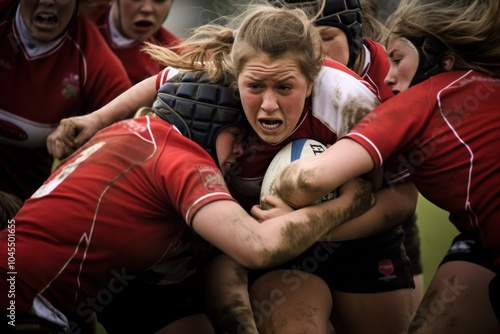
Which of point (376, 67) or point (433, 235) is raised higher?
point (376, 67)

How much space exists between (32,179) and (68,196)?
6.74 ft

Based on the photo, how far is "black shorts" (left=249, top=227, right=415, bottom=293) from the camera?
3.83 metres

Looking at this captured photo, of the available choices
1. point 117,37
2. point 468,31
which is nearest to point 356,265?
point 468,31

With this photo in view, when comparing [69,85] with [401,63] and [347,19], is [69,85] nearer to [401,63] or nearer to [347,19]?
[347,19]

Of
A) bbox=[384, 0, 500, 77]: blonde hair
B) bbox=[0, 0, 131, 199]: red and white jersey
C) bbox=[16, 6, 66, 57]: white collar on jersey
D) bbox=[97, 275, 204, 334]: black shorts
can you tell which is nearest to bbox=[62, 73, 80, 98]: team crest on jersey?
bbox=[0, 0, 131, 199]: red and white jersey

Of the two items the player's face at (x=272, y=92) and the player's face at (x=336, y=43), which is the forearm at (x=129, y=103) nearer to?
the player's face at (x=272, y=92)

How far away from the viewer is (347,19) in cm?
412

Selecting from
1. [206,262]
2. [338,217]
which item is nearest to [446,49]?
[338,217]

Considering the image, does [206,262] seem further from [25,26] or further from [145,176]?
[25,26]

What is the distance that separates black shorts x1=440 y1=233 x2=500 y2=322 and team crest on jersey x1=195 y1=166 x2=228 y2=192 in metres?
1.07

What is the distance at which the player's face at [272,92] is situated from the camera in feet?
11.5

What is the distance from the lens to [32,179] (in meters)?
5.30

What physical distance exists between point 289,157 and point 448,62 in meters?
0.80

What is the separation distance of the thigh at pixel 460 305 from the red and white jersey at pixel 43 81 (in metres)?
2.47
